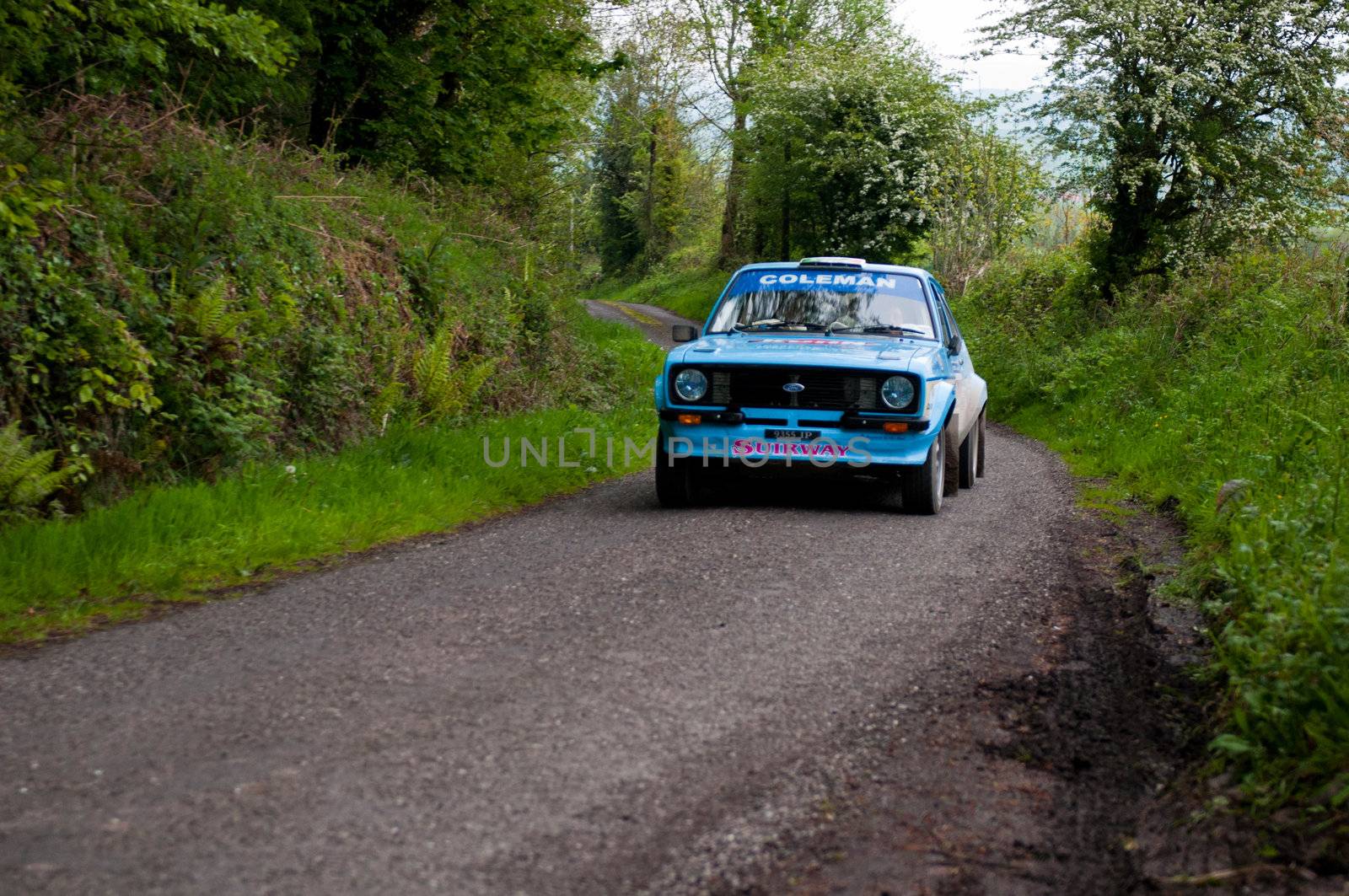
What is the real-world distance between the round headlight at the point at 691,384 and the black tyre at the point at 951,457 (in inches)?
77.2

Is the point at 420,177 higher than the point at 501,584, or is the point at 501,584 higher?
the point at 420,177

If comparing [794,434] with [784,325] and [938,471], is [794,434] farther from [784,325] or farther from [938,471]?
[784,325]

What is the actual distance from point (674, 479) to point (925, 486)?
186 centimetres

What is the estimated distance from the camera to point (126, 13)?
28.0 feet

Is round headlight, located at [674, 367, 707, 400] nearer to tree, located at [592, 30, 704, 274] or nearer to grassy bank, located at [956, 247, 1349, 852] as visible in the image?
grassy bank, located at [956, 247, 1349, 852]

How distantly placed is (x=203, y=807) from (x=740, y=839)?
5.16ft

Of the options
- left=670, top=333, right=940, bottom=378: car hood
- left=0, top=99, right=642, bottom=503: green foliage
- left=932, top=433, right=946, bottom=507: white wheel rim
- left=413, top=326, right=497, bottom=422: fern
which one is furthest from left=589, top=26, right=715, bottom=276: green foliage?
left=932, top=433, right=946, bottom=507: white wheel rim

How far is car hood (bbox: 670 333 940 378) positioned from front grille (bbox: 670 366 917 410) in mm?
65

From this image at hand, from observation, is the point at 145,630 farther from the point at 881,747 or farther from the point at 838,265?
the point at 838,265

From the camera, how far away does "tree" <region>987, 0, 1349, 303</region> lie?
19.7 m

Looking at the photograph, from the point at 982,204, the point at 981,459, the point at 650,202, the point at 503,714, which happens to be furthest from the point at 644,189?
the point at 503,714

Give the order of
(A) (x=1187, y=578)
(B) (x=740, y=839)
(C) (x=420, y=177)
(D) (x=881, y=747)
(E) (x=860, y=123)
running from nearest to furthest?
(B) (x=740, y=839), (D) (x=881, y=747), (A) (x=1187, y=578), (C) (x=420, y=177), (E) (x=860, y=123)

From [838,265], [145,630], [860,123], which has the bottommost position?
[145,630]

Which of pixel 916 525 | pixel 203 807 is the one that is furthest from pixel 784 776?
pixel 916 525
